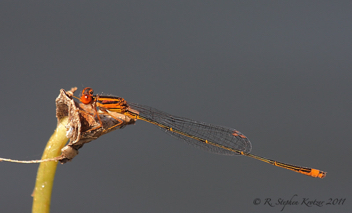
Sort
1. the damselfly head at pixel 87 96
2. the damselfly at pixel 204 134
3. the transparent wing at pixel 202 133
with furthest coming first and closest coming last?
the transparent wing at pixel 202 133, the damselfly at pixel 204 134, the damselfly head at pixel 87 96

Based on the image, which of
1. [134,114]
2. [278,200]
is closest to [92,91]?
[134,114]

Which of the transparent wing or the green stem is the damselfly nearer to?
the transparent wing

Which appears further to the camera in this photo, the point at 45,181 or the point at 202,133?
the point at 202,133

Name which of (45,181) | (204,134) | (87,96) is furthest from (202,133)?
(45,181)

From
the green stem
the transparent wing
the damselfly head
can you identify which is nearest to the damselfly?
the transparent wing

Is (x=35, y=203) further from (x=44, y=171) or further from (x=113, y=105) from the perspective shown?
(x=113, y=105)

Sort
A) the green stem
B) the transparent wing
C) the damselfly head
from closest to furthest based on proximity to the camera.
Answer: the green stem
the damselfly head
the transparent wing

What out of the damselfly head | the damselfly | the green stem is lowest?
the green stem

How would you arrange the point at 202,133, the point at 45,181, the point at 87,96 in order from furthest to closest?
1. the point at 202,133
2. the point at 87,96
3. the point at 45,181

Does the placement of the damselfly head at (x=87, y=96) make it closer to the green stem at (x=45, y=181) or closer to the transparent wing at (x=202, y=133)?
the green stem at (x=45, y=181)

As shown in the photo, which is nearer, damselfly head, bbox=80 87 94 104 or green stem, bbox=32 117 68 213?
green stem, bbox=32 117 68 213

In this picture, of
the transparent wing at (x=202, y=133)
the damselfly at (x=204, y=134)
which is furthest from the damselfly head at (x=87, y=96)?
the transparent wing at (x=202, y=133)

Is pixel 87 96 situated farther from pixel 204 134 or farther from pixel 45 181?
pixel 204 134
